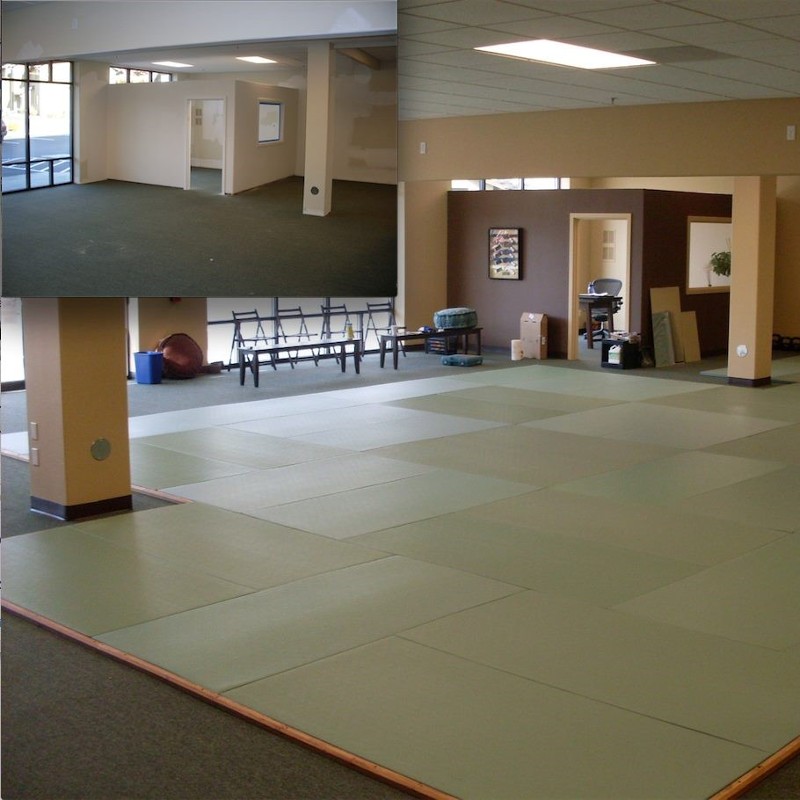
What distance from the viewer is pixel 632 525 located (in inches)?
305

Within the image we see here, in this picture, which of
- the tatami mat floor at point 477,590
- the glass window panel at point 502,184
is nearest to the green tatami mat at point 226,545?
the tatami mat floor at point 477,590

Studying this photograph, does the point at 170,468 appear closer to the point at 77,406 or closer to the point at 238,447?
the point at 238,447

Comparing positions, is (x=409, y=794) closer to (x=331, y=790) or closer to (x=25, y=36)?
(x=331, y=790)

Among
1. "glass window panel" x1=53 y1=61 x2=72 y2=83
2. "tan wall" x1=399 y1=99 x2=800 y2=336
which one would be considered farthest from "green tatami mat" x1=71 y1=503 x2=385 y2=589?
"tan wall" x1=399 y1=99 x2=800 y2=336

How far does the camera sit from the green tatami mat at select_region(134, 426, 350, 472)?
992 cm

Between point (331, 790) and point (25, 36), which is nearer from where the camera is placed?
point (25, 36)

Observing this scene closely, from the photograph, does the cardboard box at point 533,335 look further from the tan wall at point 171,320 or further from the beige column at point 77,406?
the beige column at point 77,406

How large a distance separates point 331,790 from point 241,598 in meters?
2.27

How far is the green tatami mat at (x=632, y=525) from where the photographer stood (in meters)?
7.20

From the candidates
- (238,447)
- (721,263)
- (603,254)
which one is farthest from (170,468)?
(603,254)

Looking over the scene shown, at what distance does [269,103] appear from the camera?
352 centimetres

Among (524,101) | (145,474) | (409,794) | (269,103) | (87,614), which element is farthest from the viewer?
(524,101)

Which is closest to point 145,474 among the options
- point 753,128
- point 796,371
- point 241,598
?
point 241,598

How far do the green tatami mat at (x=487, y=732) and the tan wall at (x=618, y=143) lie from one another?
821cm
